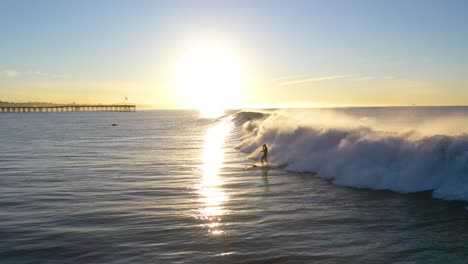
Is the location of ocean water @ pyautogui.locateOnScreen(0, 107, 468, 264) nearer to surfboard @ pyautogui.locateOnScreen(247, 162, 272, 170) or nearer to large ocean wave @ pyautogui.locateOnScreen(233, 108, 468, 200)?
large ocean wave @ pyautogui.locateOnScreen(233, 108, 468, 200)

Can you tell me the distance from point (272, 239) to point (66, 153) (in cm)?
2939

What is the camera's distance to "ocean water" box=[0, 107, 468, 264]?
10.9 m

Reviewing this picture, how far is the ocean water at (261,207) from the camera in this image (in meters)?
10.9

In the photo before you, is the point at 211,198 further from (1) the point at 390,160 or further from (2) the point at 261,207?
(1) the point at 390,160

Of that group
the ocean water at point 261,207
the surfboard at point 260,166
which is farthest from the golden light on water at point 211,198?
the surfboard at point 260,166

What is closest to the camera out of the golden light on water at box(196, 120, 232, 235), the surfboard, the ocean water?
the ocean water

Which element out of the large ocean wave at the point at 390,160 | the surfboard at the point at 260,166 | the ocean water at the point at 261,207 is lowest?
the surfboard at the point at 260,166

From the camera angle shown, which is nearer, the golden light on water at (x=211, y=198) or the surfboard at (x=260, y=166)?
the golden light on water at (x=211, y=198)

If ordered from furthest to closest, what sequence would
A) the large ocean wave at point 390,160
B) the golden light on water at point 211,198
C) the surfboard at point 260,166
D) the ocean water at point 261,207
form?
the surfboard at point 260,166 → the large ocean wave at point 390,160 → the golden light on water at point 211,198 → the ocean water at point 261,207

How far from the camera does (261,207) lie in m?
15.8

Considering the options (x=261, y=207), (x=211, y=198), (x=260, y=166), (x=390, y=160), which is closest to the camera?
(x=261, y=207)

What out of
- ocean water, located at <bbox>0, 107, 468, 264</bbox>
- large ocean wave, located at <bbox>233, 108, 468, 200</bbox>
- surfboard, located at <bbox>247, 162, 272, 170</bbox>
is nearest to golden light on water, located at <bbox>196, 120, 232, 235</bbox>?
ocean water, located at <bbox>0, 107, 468, 264</bbox>

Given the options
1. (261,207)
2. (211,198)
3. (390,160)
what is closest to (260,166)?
(390,160)

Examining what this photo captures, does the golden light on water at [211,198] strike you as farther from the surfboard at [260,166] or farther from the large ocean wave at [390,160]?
the large ocean wave at [390,160]
